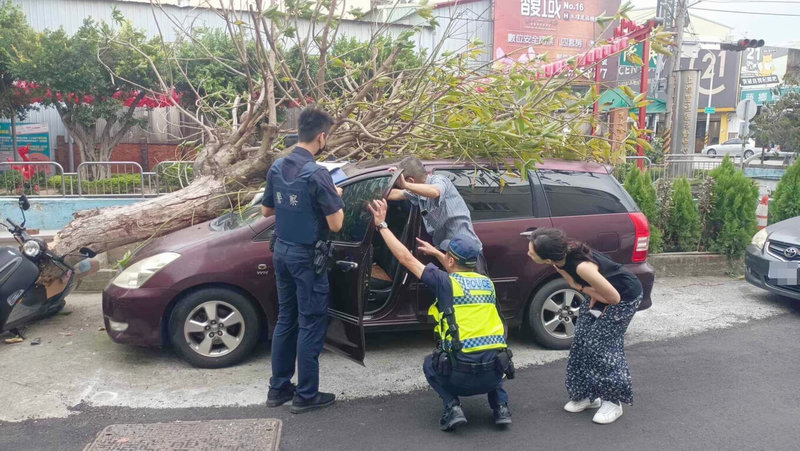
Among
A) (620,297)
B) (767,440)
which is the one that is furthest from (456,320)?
(767,440)

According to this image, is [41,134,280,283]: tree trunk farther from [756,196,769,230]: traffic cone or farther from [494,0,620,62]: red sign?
[494,0,620,62]: red sign

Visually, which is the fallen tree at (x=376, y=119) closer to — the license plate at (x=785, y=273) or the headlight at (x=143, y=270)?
the headlight at (x=143, y=270)

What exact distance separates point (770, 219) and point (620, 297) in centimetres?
613

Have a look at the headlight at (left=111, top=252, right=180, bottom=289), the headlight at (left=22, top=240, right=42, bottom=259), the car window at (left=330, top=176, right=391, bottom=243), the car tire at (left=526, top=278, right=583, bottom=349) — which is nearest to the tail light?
the car tire at (left=526, top=278, right=583, bottom=349)

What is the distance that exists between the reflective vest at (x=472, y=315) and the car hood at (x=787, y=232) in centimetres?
444

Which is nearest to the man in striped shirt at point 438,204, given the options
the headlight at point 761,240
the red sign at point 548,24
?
the headlight at point 761,240

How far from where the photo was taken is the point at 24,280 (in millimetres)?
5230

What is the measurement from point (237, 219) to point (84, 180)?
17.0 feet

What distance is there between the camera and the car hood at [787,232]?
259 inches

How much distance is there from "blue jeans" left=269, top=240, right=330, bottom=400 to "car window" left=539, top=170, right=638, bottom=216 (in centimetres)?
222

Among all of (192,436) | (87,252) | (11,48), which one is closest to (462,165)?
(192,436)

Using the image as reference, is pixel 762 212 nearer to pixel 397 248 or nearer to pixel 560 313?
pixel 560 313

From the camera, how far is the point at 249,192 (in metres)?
5.90

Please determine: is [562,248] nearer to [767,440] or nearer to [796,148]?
[767,440]
